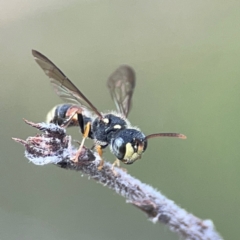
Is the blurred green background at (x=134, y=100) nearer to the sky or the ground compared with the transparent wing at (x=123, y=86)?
nearer to the sky

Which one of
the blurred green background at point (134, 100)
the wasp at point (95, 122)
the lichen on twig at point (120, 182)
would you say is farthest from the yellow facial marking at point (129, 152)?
the blurred green background at point (134, 100)

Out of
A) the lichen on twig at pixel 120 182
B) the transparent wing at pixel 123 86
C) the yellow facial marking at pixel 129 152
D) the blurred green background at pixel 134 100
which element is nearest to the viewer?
the lichen on twig at pixel 120 182

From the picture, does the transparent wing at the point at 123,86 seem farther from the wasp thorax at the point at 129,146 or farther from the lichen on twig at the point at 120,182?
the lichen on twig at the point at 120,182

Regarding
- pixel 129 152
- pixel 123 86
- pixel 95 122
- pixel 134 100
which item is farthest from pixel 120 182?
pixel 134 100

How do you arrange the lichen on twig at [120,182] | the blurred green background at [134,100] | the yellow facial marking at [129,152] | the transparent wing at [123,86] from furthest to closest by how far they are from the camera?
the blurred green background at [134,100] < the transparent wing at [123,86] < the yellow facial marking at [129,152] < the lichen on twig at [120,182]

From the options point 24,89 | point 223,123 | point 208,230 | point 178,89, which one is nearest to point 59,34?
point 24,89

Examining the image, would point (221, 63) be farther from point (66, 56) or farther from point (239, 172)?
point (66, 56)

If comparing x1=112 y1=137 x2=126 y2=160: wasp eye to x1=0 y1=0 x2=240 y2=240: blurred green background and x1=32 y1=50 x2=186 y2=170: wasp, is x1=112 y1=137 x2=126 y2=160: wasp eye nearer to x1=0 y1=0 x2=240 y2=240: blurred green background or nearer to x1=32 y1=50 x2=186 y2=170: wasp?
x1=32 y1=50 x2=186 y2=170: wasp
